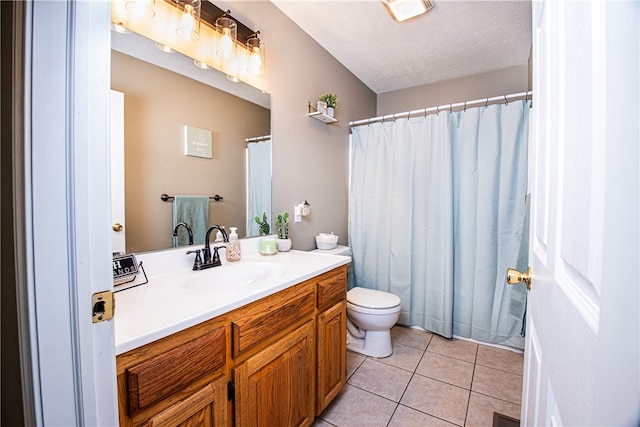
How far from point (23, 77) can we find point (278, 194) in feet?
4.93

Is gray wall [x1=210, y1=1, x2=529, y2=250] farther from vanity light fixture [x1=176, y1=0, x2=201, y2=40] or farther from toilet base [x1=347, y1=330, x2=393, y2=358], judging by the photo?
toilet base [x1=347, y1=330, x2=393, y2=358]

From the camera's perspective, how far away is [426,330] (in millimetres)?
2459

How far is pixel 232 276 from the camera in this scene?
1362mm

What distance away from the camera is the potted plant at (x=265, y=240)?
5.50 ft

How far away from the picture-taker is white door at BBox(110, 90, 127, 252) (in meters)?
1.09

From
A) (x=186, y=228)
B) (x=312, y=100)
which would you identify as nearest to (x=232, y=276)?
(x=186, y=228)

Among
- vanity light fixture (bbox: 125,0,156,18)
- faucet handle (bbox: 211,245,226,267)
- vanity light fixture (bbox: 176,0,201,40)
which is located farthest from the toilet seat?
vanity light fixture (bbox: 125,0,156,18)

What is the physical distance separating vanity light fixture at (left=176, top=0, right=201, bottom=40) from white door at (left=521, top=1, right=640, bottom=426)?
141 cm

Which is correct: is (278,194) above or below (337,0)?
below

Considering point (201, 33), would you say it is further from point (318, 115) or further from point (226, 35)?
point (318, 115)

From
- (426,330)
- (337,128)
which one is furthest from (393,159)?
(426,330)

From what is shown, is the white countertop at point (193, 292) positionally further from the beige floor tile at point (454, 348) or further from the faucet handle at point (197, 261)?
the beige floor tile at point (454, 348)

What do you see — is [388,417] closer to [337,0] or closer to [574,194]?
[574,194]

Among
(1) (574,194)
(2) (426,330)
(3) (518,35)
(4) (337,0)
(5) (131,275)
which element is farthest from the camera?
(2) (426,330)
